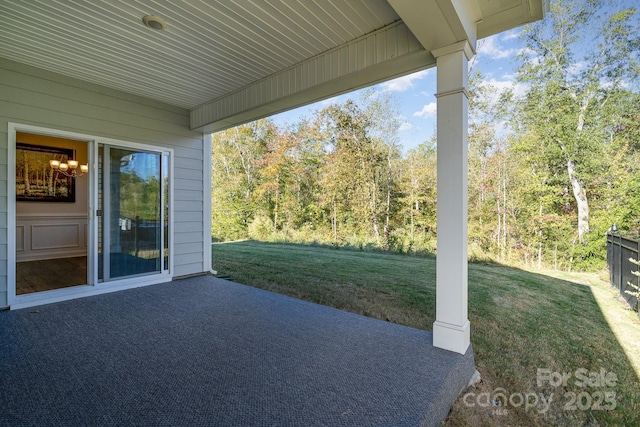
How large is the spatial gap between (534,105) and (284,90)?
647 cm

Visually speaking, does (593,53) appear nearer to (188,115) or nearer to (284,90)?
(284,90)

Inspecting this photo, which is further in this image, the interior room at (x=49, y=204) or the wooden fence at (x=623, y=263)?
the interior room at (x=49, y=204)

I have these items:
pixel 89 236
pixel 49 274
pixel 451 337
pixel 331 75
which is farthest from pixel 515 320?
pixel 49 274

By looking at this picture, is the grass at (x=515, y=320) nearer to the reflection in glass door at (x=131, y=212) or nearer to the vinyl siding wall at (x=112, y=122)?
the vinyl siding wall at (x=112, y=122)

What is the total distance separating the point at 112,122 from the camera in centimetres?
407

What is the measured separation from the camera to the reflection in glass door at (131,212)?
4035 mm

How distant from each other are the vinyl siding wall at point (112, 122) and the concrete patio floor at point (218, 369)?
168 cm

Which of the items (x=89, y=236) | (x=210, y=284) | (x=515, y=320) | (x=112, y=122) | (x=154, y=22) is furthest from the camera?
(x=210, y=284)

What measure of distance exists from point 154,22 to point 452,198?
292 centimetres

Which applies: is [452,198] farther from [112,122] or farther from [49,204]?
[49,204]

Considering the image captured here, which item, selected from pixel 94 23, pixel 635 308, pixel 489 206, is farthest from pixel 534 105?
pixel 94 23

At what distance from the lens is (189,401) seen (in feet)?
5.65

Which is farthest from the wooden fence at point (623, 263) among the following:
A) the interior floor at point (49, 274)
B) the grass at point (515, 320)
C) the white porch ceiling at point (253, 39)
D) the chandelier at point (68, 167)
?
the chandelier at point (68, 167)

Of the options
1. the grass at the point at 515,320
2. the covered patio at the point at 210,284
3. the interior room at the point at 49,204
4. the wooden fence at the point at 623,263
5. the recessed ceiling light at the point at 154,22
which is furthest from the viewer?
the interior room at the point at 49,204
